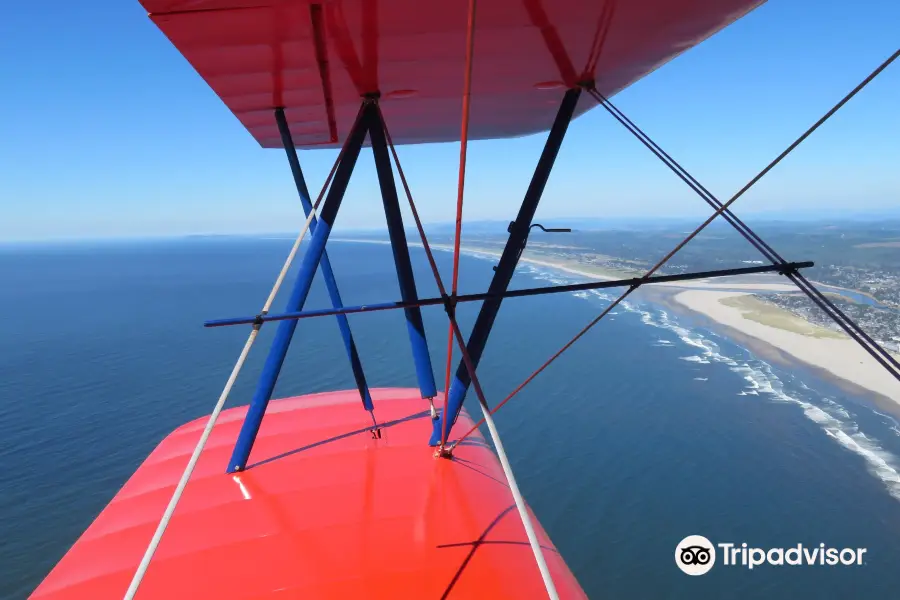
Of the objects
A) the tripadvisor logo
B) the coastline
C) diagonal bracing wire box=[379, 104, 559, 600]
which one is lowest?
the tripadvisor logo

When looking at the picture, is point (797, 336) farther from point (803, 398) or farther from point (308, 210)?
point (308, 210)

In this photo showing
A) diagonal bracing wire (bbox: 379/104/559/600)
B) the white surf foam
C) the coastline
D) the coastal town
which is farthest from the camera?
the coastal town

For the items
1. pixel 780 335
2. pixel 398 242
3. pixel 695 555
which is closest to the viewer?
A: pixel 398 242

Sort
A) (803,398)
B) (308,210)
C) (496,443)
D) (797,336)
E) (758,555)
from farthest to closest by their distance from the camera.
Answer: (797,336)
(803,398)
(758,555)
(308,210)
(496,443)

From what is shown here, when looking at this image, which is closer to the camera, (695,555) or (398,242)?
(398,242)

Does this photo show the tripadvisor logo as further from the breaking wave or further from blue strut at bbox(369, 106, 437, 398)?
blue strut at bbox(369, 106, 437, 398)

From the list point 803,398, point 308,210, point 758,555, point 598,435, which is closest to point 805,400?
point 803,398

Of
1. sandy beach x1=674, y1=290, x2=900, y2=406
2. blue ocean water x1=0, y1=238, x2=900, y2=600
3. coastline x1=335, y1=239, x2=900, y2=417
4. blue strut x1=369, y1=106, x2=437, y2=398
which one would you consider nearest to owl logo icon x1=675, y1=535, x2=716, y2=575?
blue ocean water x1=0, y1=238, x2=900, y2=600

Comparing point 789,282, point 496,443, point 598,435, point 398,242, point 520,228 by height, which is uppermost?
point 520,228
